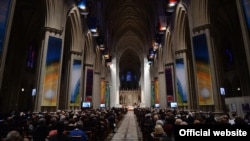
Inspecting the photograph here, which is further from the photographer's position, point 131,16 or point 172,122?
point 131,16

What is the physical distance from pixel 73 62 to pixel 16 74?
282 inches

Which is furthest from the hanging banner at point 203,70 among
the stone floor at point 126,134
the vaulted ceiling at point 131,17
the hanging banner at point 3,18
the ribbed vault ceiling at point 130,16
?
the ribbed vault ceiling at point 130,16

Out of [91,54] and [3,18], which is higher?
[91,54]

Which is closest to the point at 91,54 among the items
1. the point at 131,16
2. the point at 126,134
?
the point at 126,134

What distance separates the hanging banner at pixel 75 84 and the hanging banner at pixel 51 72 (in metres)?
4.45

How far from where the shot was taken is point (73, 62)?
55.8ft

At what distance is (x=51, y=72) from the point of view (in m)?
11.5

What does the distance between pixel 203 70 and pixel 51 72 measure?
9611mm

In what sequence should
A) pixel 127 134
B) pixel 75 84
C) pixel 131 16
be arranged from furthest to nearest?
pixel 131 16, pixel 75 84, pixel 127 134

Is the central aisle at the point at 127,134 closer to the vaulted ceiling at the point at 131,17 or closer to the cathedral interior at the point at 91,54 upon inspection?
the cathedral interior at the point at 91,54

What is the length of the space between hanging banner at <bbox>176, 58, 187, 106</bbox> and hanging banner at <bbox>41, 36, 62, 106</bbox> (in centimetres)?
1074

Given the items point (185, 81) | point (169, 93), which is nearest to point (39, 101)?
point (185, 81)

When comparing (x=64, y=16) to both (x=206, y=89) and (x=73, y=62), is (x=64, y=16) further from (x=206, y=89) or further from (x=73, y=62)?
(x=206, y=89)

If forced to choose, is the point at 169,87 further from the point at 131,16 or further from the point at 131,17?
the point at 131,17
